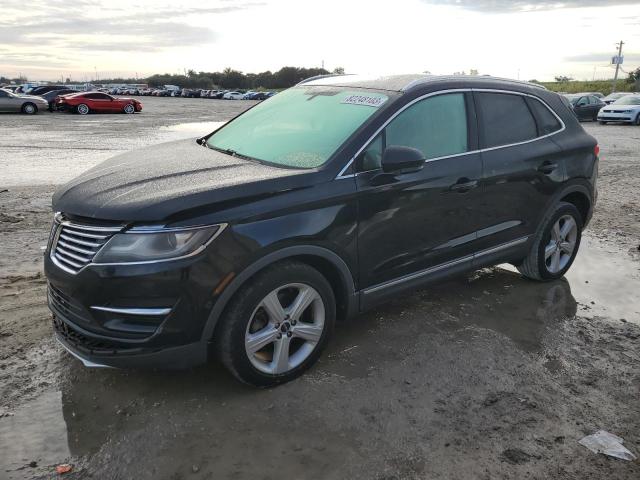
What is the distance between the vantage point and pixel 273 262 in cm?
329

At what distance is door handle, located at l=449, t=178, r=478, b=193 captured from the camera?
421 cm

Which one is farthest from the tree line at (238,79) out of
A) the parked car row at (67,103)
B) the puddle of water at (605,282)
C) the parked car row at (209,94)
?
the puddle of water at (605,282)

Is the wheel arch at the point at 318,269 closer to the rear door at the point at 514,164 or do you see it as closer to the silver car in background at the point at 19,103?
the rear door at the point at 514,164

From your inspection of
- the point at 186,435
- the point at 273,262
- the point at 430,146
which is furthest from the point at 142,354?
the point at 430,146

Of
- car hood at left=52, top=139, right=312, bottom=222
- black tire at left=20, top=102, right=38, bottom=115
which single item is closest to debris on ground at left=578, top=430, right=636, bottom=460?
car hood at left=52, top=139, right=312, bottom=222

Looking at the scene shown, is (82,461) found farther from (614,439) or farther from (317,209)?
(614,439)

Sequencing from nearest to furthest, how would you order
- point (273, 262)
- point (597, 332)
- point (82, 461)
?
point (82, 461), point (273, 262), point (597, 332)

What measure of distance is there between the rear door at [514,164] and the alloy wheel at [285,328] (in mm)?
1719

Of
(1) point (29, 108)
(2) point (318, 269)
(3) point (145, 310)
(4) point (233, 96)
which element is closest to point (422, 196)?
(2) point (318, 269)

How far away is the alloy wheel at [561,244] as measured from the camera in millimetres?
5348

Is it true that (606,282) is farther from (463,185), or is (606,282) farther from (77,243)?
(77,243)

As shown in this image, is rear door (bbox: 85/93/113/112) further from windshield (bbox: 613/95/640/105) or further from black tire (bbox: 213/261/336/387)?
black tire (bbox: 213/261/336/387)

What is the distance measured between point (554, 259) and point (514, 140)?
1402 mm

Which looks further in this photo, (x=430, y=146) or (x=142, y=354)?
(x=430, y=146)
